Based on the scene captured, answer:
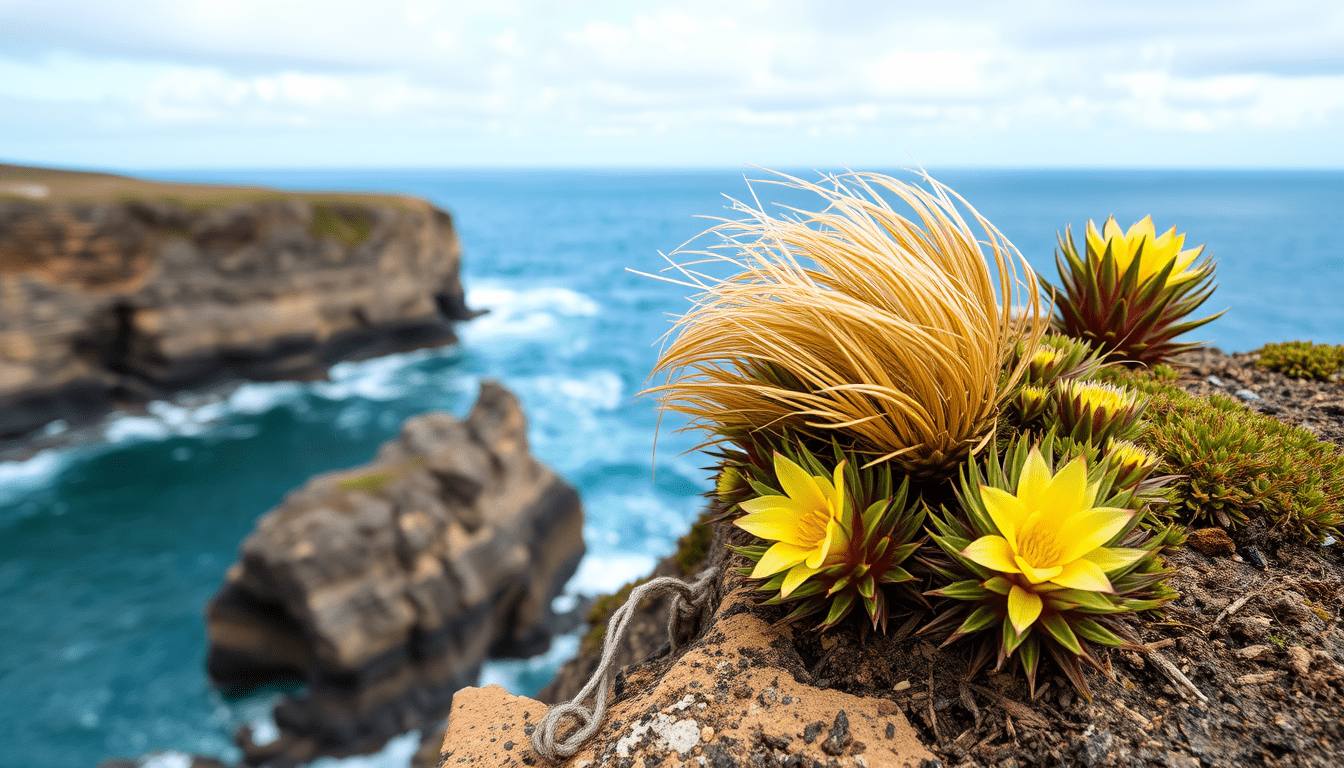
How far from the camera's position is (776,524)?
1958 millimetres

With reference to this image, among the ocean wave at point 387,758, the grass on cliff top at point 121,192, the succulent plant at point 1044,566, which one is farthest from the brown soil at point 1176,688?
the grass on cliff top at point 121,192

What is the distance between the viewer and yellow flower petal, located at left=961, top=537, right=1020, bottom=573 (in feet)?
5.37

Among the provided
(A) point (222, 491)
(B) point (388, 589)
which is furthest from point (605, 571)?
(A) point (222, 491)

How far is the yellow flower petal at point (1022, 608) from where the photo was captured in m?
1.62

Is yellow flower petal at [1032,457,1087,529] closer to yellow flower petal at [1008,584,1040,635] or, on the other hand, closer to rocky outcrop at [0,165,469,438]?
yellow flower petal at [1008,584,1040,635]

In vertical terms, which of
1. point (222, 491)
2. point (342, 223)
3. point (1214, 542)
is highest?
point (1214, 542)

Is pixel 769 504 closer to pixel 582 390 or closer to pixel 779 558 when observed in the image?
pixel 779 558

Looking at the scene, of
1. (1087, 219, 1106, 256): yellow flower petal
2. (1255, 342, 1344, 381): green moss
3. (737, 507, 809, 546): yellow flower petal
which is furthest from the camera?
(1255, 342, 1344, 381): green moss

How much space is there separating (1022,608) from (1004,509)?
0.25 metres

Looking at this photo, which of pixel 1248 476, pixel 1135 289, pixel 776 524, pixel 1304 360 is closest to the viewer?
pixel 776 524

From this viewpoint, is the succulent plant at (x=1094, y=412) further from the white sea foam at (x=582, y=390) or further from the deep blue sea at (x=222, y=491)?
the white sea foam at (x=582, y=390)

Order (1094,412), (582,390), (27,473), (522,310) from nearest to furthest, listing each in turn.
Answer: (1094,412), (27,473), (582,390), (522,310)

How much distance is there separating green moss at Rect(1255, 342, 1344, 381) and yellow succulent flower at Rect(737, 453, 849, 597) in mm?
3805

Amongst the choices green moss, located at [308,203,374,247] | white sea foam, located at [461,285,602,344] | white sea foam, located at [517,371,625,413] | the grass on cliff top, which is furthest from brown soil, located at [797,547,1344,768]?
white sea foam, located at [461,285,602,344]
